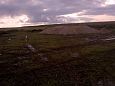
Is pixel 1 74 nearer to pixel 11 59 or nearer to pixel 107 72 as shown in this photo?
pixel 11 59

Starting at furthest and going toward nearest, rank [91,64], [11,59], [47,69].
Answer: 1. [11,59]
2. [91,64]
3. [47,69]

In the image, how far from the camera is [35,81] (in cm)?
3619

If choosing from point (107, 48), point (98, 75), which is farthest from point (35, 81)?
point (107, 48)

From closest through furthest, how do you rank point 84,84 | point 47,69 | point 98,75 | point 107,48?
point 84,84
point 98,75
point 47,69
point 107,48

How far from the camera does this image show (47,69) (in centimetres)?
4234

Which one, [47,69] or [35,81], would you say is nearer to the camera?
[35,81]

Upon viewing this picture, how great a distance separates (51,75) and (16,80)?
5.71m

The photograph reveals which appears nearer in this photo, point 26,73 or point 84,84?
point 84,84

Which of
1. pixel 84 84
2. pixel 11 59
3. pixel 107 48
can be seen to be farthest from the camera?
pixel 107 48

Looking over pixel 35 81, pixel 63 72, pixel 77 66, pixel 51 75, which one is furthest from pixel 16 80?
pixel 77 66

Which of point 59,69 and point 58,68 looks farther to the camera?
point 58,68

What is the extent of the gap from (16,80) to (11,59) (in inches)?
565

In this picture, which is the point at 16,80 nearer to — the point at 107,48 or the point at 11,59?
the point at 11,59

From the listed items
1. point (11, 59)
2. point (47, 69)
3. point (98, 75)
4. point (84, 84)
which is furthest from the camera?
point (11, 59)
